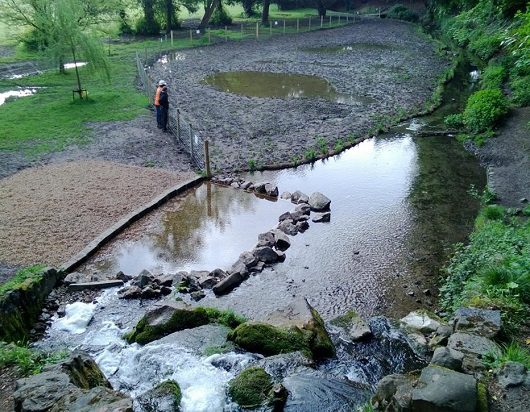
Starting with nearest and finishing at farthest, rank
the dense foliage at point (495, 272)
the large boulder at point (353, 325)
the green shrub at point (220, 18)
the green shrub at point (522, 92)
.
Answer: the dense foliage at point (495, 272) → the large boulder at point (353, 325) → the green shrub at point (522, 92) → the green shrub at point (220, 18)

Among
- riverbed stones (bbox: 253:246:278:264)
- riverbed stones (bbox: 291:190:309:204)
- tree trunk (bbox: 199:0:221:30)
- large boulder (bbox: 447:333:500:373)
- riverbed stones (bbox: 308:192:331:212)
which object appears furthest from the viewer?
tree trunk (bbox: 199:0:221:30)

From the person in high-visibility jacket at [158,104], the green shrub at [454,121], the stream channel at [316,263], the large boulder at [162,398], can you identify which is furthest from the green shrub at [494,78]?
the large boulder at [162,398]

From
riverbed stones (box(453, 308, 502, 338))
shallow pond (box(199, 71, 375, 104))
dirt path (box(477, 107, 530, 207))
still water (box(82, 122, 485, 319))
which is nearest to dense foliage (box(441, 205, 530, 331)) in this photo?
riverbed stones (box(453, 308, 502, 338))

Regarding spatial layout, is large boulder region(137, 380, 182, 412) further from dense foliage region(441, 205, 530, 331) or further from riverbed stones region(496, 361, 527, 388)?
dense foliage region(441, 205, 530, 331)

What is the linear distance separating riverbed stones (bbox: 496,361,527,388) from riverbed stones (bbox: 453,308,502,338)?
3.62 ft

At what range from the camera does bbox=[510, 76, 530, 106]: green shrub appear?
62.7 ft

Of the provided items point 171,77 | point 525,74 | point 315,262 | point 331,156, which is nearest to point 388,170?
point 331,156

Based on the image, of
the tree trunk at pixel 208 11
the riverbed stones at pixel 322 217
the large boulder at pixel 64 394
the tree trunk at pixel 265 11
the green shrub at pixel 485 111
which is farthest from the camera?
the tree trunk at pixel 265 11

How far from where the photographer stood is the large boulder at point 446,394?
546cm

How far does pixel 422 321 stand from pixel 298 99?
17291mm

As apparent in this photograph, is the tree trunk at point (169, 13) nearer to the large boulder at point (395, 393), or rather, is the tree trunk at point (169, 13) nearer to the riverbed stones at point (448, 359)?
the riverbed stones at point (448, 359)

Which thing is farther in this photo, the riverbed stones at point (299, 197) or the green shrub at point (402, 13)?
the green shrub at point (402, 13)

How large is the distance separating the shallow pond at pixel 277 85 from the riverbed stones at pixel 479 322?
17499 millimetres

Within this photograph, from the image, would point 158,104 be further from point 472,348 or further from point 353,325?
point 472,348
